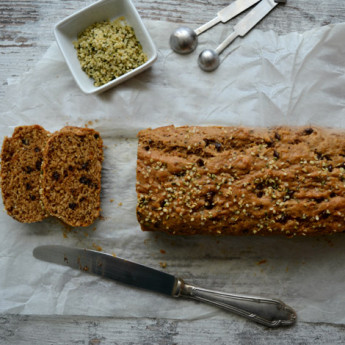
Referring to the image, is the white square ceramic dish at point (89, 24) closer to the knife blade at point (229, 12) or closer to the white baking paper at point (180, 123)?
the white baking paper at point (180, 123)

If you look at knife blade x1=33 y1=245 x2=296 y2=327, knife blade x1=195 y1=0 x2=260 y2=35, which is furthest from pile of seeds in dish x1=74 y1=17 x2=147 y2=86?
knife blade x1=33 y1=245 x2=296 y2=327

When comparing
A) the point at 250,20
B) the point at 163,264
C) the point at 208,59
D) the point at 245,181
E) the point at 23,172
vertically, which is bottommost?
the point at 163,264

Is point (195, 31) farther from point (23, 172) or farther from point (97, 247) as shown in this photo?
point (97, 247)

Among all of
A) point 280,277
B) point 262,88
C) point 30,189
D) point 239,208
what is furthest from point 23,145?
point 280,277

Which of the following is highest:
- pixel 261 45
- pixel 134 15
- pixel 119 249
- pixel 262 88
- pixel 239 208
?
pixel 134 15

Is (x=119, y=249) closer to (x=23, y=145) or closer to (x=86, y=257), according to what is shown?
(x=86, y=257)

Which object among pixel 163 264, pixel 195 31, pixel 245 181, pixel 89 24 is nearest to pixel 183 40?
pixel 195 31

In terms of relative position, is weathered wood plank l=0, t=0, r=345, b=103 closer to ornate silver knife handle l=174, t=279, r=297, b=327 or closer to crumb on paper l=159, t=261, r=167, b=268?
crumb on paper l=159, t=261, r=167, b=268
